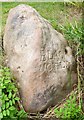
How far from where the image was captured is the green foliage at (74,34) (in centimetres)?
267

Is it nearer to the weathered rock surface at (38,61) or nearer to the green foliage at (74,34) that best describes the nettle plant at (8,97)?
the weathered rock surface at (38,61)

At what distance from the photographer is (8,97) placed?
7.98ft

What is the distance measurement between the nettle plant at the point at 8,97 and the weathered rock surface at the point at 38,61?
63 millimetres

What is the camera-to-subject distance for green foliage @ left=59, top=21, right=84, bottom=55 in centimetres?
267

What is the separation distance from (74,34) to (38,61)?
1.21 feet

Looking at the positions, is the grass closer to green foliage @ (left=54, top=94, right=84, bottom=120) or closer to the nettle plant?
green foliage @ (left=54, top=94, right=84, bottom=120)

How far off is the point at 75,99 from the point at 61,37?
1.57 feet

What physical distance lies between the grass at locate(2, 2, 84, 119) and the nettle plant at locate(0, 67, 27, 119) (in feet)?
1.54

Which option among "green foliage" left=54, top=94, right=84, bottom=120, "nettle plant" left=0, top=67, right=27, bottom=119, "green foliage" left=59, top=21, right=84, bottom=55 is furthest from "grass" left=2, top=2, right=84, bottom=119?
"nettle plant" left=0, top=67, right=27, bottom=119

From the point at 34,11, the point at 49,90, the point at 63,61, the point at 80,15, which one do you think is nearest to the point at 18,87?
the point at 49,90

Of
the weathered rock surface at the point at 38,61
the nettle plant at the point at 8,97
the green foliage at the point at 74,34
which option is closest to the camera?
the nettle plant at the point at 8,97

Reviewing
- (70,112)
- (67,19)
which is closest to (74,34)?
(67,19)

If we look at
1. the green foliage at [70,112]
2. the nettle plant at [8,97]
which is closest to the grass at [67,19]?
the green foliage at [70,112]

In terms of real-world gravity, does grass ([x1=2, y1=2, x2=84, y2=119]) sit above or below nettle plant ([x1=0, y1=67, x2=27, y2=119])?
above
